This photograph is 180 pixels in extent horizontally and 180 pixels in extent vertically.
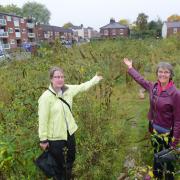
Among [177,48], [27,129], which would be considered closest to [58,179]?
[27,129]

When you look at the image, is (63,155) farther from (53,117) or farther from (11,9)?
(11,9)

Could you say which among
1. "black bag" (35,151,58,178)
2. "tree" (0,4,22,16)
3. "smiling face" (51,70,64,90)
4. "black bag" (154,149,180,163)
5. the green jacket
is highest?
"tree" (0,4,22,16)

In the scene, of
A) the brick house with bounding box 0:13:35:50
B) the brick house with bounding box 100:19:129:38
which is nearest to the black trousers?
the brick house with bounding box 0:13:35:50

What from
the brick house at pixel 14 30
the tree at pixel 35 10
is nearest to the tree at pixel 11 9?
the tree at pixel 35 10

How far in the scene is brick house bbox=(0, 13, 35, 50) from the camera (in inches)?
2022

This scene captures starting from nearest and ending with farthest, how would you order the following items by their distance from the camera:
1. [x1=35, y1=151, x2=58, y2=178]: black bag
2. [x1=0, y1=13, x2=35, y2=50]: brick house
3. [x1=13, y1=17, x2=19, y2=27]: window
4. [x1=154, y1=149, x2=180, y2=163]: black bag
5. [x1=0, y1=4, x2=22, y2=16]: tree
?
[x1=154, y1=149, x2=180, y2=163]: black bag
[x1=35, y1=151, x2=58, y2=178]: black bag
[x1=0, y1=13, x2=35, y2=50]: brick house
[x1=13, y1=17, x2=19, y2=27]: window
[x1=0, y1=4, x2=22, y2=16]: tree

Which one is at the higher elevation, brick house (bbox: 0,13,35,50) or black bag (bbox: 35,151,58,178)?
brick house (bbox: 0,13,35,50)

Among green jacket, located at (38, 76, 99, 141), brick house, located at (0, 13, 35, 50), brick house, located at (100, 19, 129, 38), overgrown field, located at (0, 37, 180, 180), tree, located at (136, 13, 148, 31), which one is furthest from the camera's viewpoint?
brick house, located at (100, 19, 129, 38)

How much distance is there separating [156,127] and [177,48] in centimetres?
1190

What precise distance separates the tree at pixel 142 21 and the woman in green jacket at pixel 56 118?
4591cm

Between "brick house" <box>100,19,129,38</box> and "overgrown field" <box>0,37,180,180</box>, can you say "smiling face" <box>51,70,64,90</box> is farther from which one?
"brick house" <box>100,19,129,38</box>

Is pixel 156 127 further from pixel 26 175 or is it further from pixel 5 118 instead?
pixel 5 118

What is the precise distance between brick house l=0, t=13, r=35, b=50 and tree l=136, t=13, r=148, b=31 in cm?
2242

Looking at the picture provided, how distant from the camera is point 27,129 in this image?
4012mm
